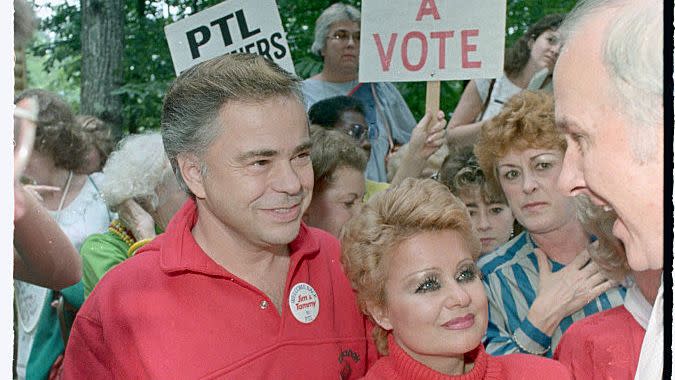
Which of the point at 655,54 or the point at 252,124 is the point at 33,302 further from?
the point at 655,54

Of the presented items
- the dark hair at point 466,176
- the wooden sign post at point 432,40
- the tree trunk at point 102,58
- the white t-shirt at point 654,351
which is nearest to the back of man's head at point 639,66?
the white t-shirt at point 654,351

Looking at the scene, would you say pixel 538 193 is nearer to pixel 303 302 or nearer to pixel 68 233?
pixel 303 302

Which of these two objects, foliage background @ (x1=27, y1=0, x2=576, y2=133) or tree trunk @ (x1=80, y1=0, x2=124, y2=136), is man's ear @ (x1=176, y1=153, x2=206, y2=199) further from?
tree trunk @ (x1=80, y1=0, x2=124, y2=136)

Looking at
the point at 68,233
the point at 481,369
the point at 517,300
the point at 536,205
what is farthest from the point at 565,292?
the point at 68,233

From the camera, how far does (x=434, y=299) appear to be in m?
1.90

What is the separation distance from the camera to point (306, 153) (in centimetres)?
189

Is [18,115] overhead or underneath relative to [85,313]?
overhead

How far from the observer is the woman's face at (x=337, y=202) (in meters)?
2.72

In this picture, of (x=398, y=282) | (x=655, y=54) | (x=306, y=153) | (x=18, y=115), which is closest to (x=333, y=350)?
(x=398, y=282)

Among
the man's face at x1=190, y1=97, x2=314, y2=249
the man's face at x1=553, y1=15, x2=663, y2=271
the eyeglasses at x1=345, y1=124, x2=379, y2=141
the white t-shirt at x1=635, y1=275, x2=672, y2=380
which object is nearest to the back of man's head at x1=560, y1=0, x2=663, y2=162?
the man's face at x1=553, y1=15, x2=663, y2=271

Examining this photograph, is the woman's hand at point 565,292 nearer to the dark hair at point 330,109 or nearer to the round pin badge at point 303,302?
the round pin badge at point 303,302

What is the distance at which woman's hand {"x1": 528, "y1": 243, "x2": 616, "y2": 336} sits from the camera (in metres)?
2.10

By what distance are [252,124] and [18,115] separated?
0.71 m

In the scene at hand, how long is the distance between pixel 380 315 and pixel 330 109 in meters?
1.39
